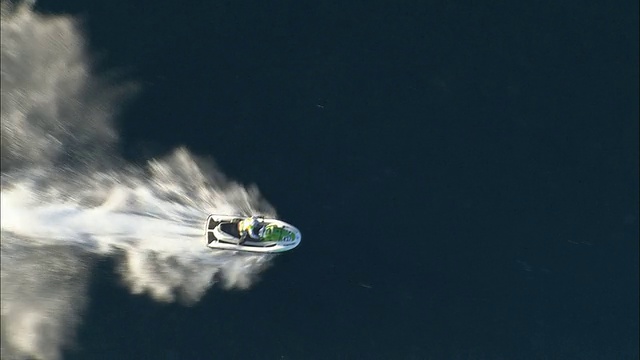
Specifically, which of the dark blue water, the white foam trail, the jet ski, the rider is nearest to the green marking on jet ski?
the jet ski

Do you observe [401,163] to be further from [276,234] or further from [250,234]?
[250,234]

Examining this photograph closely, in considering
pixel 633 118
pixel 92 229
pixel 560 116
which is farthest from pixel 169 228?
pixel 633 118

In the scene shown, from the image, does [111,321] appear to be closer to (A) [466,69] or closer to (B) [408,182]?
(B) [408,182]

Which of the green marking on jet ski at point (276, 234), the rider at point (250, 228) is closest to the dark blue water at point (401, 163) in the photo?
the green marking on jet ski at point (276, 234)

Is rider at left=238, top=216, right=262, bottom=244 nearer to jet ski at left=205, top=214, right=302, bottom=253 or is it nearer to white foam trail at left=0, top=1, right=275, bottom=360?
jet ski at left=205, top=214, right=302, bottom=253

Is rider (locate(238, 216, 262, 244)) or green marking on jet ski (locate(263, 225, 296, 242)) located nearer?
rider (locate(238, 216, 262, 244))

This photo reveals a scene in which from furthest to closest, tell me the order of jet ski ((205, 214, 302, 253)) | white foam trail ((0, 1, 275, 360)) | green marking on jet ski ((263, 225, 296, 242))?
green marking on jet ski ((263, 225, 296, 242)), jet ski ((205, 214, 302, 253)), white foam trail ((0, 1, 275, 360))
